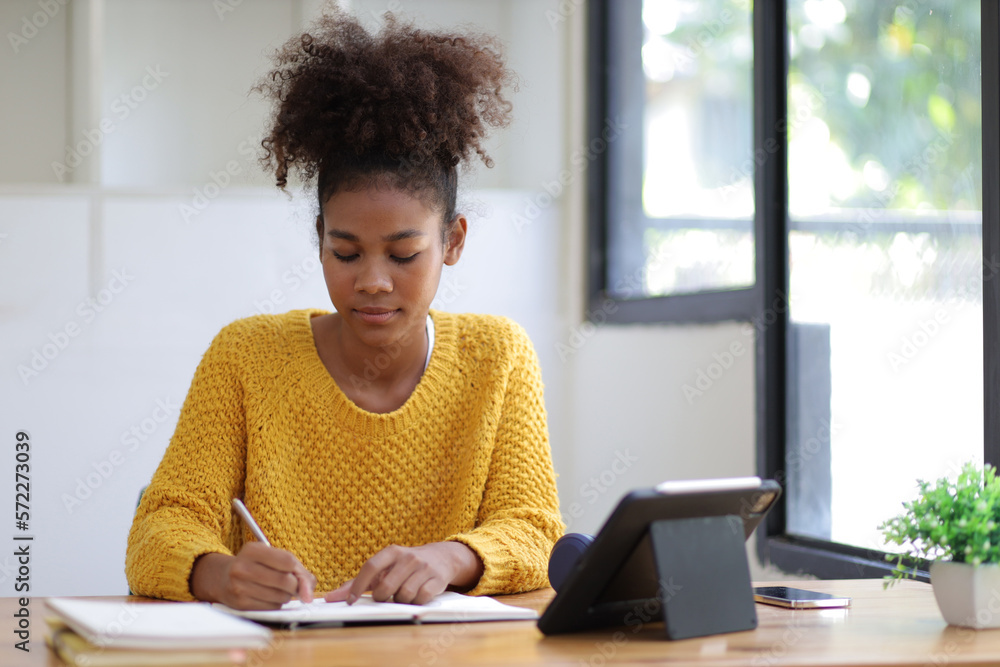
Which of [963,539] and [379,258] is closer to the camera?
[963,539]

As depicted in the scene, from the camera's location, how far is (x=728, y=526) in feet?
3.26

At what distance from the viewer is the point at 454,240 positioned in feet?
5.31

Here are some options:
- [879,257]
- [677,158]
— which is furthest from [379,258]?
[677,158]

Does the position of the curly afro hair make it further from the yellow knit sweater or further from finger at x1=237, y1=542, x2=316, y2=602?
finger at x1=237, y1=542, x2=316, y2=602

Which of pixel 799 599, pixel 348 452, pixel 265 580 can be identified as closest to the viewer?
pixel 265 580

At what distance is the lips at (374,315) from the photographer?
4.77ft

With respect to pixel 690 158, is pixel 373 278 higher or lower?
lower

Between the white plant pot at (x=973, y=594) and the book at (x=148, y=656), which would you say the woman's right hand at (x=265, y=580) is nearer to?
the book at (x=148, y=656)

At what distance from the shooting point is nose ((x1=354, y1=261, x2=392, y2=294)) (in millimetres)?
1417

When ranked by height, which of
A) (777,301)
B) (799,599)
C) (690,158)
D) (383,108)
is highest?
(690,158)

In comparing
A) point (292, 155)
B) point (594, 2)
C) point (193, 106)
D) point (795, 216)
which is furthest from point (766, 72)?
point (193, 106)

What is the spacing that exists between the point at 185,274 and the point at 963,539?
6.91 feet

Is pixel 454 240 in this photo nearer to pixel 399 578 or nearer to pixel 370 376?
pixel 370 376

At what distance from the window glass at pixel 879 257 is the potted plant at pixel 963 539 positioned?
67 cm
